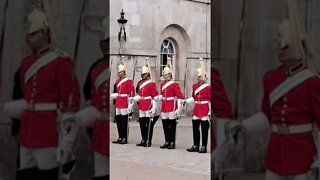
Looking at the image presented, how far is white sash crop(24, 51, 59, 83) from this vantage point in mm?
3965

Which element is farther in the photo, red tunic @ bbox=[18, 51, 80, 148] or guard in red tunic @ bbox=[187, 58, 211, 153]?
guard in red tunic @ bbox=[187, 58, 211, 153]

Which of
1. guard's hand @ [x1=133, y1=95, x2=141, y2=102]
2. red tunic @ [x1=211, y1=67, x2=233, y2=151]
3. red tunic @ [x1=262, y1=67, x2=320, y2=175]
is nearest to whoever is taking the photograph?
red tunic @ [x1=262, y1=67, x2=320, y2=175]

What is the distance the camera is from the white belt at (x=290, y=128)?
145 inches

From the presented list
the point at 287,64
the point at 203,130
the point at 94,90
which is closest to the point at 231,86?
the point at 287,64

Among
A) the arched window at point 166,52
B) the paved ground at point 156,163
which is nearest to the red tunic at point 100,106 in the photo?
the paved ground at point 156,163

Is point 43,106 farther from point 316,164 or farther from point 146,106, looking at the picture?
point 146,106

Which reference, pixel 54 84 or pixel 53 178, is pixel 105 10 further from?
pixel 53 178

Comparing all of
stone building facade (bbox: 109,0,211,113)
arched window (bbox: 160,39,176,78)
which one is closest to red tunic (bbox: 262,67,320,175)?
stone building facade (bbox: 109,0,211,113)

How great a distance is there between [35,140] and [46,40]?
26.9 inches

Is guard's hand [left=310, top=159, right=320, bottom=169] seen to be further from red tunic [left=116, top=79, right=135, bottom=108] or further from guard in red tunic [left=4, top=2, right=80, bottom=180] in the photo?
red tunic [left=116, top=79, right=135, bottom=108]

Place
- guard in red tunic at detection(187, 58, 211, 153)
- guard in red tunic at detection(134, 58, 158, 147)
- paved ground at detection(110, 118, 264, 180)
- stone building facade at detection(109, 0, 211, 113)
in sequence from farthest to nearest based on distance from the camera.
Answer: stone building facade at detection(109, 0, 211, 113), guard in red tunic at detection(134, 58, 158, 147), guard in red tunic at detection(187, 58, 211, 153), paved ground at detection(110, 118, 264, 180)

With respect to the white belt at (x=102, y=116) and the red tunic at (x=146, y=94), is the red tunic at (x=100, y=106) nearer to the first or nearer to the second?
the white belt at (x=102, y=116)

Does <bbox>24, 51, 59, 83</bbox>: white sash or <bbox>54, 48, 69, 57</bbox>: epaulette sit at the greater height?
<bbox>54, 48, 69, 57</bbox>: epaulette

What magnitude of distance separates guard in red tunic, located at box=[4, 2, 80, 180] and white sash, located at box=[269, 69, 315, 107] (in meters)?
1.29
